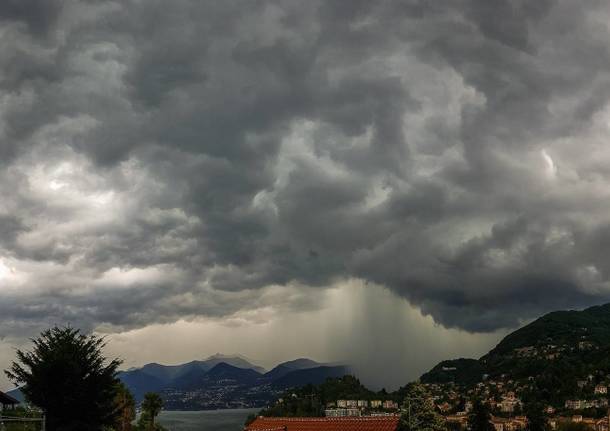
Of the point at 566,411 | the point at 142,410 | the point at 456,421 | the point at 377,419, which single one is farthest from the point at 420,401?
the point at 566,411

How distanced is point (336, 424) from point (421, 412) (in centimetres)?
1373

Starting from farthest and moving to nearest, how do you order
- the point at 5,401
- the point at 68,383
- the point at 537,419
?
the point at 537,419 → the point at 5,401 → the point at 68,383

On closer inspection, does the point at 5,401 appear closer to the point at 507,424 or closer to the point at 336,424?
the point at 336,424

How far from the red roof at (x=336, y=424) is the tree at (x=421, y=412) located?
779 centimetres

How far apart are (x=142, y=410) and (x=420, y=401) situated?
59.3 meters

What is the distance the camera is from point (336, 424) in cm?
5553

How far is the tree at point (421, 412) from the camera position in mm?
43406

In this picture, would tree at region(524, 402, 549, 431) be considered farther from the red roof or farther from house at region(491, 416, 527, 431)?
house at region(491, 416, 527, 431)

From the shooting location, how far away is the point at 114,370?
38906mm

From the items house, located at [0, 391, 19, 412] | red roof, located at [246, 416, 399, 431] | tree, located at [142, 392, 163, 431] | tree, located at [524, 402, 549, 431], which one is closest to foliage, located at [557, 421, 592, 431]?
tree, located at [524, 402, 549, 431]

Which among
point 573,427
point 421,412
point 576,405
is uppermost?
point 421,412

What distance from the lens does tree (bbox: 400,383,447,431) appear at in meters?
43.4

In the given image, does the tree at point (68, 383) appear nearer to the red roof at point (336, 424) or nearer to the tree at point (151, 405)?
the red roof at point (336, 424)

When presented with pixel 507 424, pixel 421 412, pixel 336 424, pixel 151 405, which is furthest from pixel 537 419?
pixel 507 424
